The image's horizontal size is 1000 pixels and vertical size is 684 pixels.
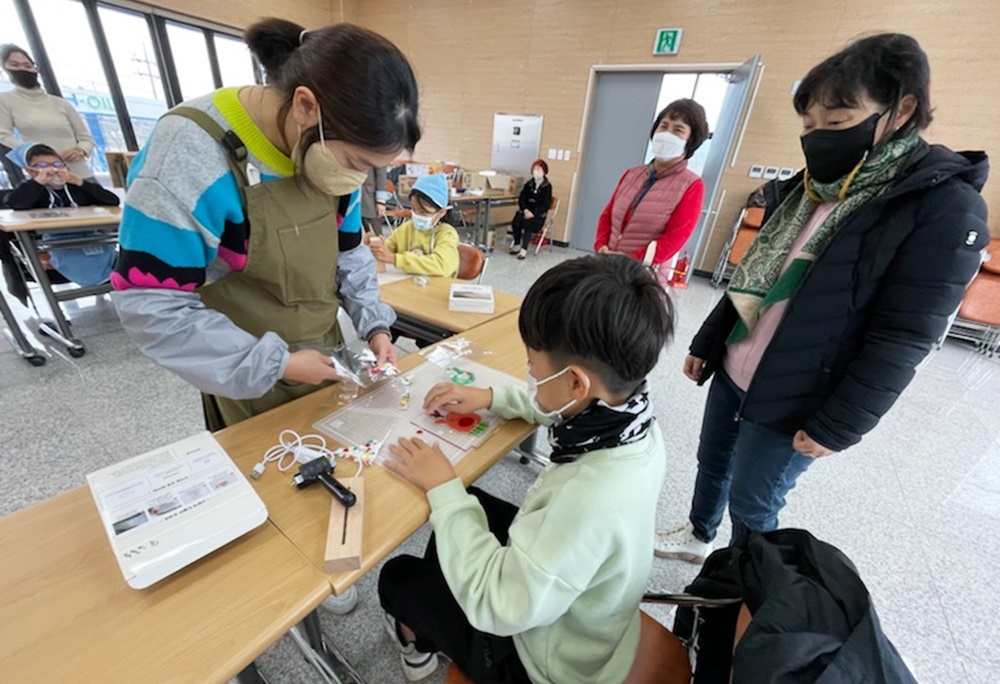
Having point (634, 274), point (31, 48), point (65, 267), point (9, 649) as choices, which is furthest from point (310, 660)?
point (31, 48)

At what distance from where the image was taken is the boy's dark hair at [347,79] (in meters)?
0.68

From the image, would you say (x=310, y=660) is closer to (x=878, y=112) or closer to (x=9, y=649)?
(x=9, y=649)

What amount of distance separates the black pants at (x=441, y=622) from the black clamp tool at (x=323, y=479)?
0.91ft

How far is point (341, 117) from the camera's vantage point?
706mm

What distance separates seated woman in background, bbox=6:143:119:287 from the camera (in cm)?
259

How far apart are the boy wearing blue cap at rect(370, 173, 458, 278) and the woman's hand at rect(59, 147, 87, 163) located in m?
3.04

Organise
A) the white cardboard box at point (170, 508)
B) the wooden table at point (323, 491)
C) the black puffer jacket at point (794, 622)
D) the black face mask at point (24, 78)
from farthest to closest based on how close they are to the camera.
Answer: the black face mask at point (24, 78) < the wooden table at point (323, 491) < the white cardboard box at point (170, 508) < the black puffer jacket at point (794, 622)

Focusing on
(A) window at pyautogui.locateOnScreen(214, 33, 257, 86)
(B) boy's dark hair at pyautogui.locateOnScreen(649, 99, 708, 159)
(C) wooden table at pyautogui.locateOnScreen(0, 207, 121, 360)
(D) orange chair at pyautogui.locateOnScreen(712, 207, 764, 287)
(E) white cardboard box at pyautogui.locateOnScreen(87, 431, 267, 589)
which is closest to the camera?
(E) white cardboard box at pyautogui.locateOnScreen(87, 431, 267, 589)

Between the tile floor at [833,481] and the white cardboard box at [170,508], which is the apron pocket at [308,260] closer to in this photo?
the white cardboard box at [170,508]

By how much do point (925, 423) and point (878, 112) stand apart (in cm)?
266

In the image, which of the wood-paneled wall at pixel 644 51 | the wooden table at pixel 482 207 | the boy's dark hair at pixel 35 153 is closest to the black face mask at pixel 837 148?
the wood-paneled wall at pixel 644 51

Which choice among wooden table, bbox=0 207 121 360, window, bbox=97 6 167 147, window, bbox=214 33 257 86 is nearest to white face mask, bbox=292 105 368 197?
wooden table, bbox=0 207 121 360

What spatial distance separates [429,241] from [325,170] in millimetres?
1526

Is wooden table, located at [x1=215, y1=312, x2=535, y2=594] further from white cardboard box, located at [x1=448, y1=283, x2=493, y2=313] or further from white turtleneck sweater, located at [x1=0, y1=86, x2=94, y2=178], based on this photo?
white turtleneck sweater, located at [x1=0, y1=86, x2=94, y2=178]
